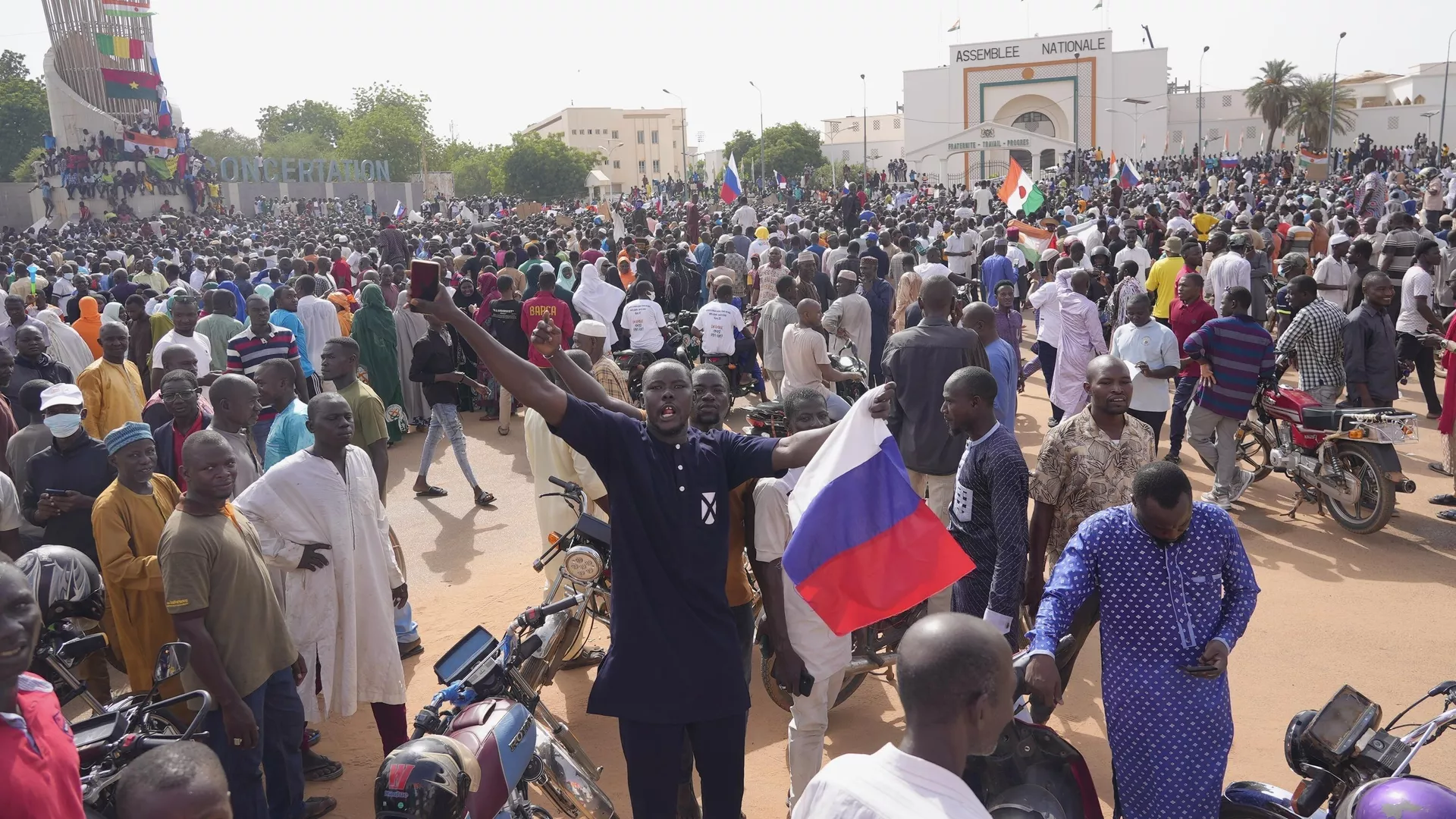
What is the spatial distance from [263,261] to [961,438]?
1681 centimetres

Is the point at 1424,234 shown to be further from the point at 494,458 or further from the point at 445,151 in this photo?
the point at 445,151

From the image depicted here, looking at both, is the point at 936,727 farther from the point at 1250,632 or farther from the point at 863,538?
the point at 1250,632

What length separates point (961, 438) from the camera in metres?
5.99

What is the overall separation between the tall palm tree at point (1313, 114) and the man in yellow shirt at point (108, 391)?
66289mm

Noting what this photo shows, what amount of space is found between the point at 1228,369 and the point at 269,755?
272 inches

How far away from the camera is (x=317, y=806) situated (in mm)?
4590

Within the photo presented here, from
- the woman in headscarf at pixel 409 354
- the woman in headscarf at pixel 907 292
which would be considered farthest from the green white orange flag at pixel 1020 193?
the woman in headscarf at pixel 409 354

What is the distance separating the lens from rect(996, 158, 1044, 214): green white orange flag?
1834 cm

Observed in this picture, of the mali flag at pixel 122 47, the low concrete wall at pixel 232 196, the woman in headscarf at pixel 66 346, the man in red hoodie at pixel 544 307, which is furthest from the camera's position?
the mali flag at pixel 122 47

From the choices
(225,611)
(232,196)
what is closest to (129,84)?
(232,196)

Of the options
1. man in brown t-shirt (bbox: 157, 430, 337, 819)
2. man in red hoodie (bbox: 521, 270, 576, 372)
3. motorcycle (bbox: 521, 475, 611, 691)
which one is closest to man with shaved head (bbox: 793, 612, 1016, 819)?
motorcycle (bbox: 521, 475, 611, 691)

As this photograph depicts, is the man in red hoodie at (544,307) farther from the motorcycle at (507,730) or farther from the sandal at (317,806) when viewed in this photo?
the motorcycle at (507,730)

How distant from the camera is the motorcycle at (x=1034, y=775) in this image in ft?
9.53

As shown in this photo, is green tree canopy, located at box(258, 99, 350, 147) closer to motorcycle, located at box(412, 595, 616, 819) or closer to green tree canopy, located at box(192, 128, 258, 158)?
green tree canopy, located at box(192, 128, 258, 158)
